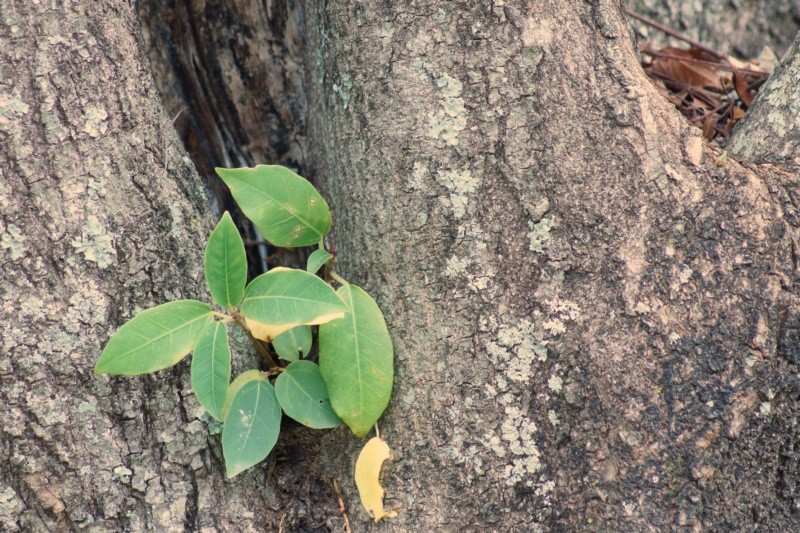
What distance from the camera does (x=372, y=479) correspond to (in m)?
1.15

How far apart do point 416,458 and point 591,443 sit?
10.9 inches

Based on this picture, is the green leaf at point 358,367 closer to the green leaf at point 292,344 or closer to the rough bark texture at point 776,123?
the green leaf at point 292,344

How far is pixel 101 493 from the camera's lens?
110 centimetres

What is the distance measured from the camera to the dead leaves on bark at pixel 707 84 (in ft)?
6.03

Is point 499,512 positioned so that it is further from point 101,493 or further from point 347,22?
point 347,22

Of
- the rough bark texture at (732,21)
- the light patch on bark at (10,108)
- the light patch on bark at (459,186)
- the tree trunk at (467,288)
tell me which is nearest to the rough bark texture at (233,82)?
the tree trunk at (467,288)

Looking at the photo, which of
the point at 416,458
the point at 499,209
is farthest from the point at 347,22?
the point at 416,458

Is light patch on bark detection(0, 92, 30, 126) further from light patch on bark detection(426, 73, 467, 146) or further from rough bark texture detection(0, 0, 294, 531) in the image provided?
light patch on bark detection(426, 73, 467, 146)

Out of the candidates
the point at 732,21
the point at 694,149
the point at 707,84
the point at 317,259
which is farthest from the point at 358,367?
the point at 732,21

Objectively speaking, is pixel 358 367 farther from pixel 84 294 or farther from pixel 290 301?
pixel 84 294

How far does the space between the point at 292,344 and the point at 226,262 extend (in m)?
0.25

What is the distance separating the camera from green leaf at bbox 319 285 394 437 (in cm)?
116

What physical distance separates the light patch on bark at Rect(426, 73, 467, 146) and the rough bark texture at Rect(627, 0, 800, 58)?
4.53 feet

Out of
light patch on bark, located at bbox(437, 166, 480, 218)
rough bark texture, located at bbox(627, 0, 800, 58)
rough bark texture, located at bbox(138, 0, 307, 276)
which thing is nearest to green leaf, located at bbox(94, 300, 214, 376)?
light patch on bark, located at bbox(437, 166, 480, 218)
